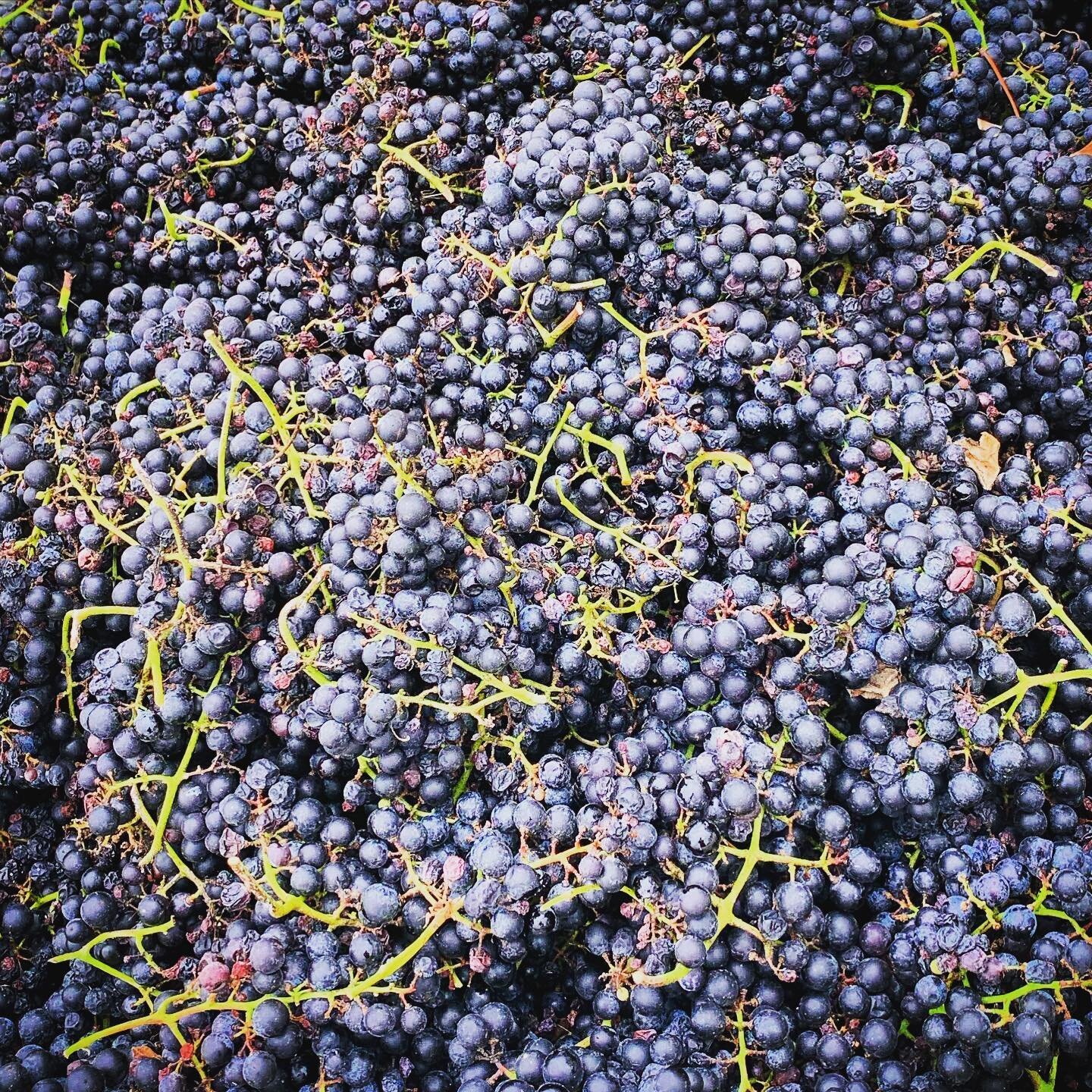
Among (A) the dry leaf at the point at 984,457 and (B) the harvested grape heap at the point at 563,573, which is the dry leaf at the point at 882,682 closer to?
(B) the harvested grape heap at the point at 563,573

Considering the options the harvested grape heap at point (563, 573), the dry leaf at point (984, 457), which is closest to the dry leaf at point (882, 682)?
the harvested grape heap at point (563, 573)

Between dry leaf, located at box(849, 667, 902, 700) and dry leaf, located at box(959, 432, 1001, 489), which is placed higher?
dry leaf, located at box(959, 432, 1001, 489)

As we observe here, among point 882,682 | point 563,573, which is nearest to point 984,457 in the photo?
point 882,682

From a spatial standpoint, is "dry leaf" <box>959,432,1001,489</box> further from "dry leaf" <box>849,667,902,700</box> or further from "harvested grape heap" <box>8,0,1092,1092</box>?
"dry leaf" <box>849,667,902,700</box>

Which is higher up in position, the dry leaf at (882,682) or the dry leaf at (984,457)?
the dry leaf at (984,457)

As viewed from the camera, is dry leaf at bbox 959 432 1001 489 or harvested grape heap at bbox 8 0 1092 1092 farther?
dry leaf at bbox 959 432 1001 489

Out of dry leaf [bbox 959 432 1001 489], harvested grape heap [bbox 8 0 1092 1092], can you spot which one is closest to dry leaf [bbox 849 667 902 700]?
harvested grape heap [bbox 8 0 1092 1092]

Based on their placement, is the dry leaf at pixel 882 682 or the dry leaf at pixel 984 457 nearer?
the dry leaf at pixel 882 682
